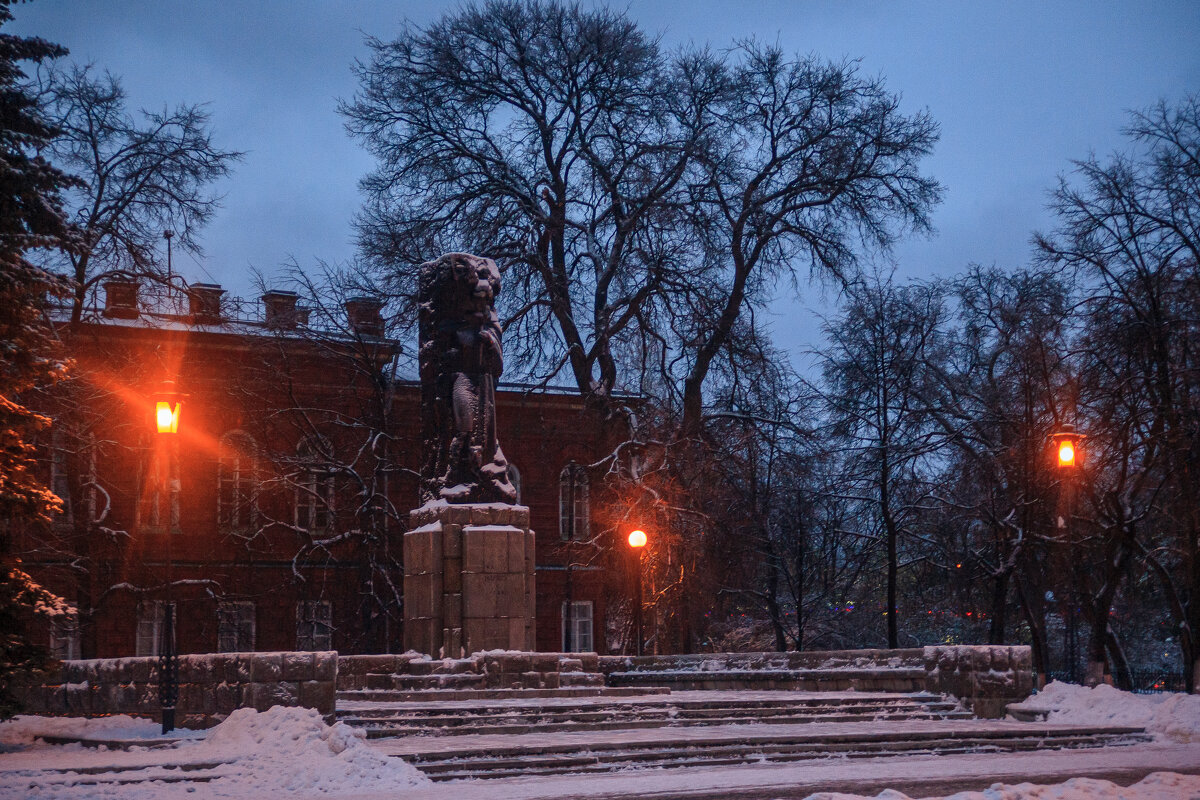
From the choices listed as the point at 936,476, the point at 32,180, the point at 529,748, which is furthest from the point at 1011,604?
the point at 32,180

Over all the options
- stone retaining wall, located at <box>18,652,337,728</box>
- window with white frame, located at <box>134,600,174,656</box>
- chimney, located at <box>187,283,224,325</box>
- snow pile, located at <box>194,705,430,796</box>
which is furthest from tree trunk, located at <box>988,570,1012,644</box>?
window with white frame, located at <box>134,600,174,656</box>

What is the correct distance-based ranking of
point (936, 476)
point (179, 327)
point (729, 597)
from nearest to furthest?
point (936, 476), point (179, 327), point (729, 597)

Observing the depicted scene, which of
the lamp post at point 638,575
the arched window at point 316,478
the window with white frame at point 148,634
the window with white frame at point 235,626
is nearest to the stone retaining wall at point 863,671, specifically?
the lamp post at point 638,575

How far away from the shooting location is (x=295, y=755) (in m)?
12.4

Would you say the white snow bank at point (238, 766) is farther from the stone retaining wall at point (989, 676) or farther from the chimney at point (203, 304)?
the chimney at point (203, 304)

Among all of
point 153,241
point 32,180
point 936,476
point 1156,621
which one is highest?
point 153,241

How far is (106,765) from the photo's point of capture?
1195 centimetres

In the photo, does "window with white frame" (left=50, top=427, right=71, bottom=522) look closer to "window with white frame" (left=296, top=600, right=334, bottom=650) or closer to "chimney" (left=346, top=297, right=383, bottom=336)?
"window with white frame" (left=296, top=600, right=334, bottom=650)

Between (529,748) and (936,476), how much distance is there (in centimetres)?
2145

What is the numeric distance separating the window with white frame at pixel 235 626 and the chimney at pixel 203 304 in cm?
646

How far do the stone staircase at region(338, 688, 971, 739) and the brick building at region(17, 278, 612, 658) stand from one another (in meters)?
11.1

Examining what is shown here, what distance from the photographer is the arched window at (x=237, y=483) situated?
32281mm

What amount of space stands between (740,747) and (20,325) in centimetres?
925

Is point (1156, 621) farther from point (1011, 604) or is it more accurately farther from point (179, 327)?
point (179, 327)
